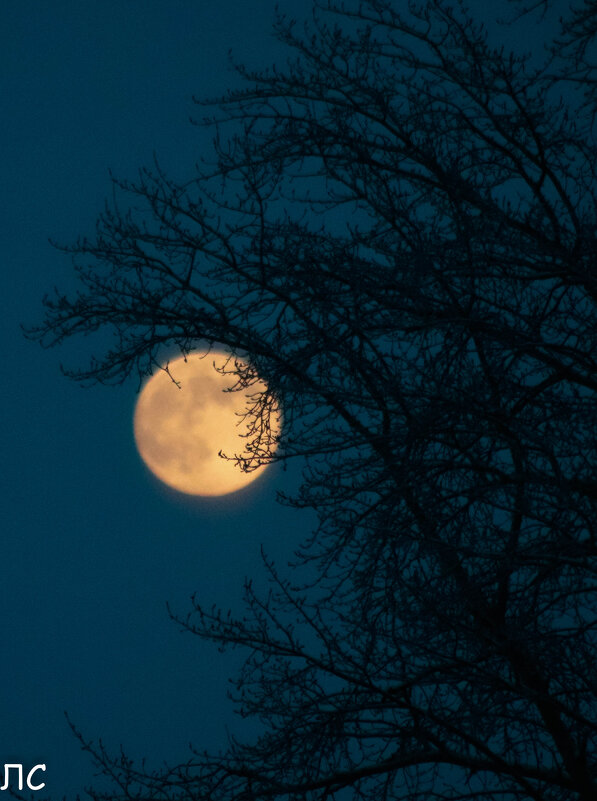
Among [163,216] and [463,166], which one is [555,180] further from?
[163,216]

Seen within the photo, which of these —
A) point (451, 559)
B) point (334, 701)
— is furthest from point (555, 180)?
point (334, 701)

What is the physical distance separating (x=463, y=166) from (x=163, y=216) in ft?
7.33

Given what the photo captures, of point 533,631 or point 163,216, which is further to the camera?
point 163,216

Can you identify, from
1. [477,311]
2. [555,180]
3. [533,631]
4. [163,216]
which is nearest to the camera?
[477,311]

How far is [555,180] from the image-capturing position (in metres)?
6.16

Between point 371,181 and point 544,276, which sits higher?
point 371,181

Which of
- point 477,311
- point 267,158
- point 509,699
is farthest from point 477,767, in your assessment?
point 267,158

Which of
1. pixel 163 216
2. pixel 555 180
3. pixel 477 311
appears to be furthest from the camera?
pixel 163 216

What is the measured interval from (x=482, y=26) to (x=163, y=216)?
2.59 metres

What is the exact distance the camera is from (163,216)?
7.33 m

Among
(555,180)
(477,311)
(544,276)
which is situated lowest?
(477,311)

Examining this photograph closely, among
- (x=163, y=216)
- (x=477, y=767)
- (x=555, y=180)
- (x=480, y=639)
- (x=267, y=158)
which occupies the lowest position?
(x=477, y=767)

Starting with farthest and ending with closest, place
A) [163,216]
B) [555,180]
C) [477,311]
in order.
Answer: [163,216] → [555,180] → [477,311]

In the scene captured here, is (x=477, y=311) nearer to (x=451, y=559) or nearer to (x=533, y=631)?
(x=451, y=559)
